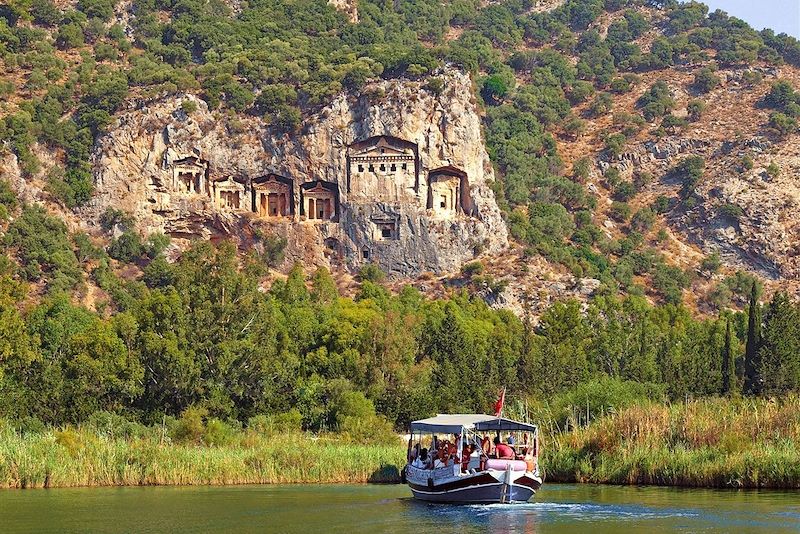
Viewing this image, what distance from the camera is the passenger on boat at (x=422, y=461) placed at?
51547mm

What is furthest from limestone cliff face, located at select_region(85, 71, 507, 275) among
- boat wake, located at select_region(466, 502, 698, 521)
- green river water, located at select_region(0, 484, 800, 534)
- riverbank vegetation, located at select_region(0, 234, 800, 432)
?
boat wake, located at select_region(466, 502, 698, 521)

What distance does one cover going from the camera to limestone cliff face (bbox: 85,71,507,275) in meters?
127

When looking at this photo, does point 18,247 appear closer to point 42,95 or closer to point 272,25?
point 42,95

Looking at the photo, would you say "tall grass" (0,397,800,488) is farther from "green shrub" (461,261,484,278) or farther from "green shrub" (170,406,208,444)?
"green shrub" (461,261,484,278)

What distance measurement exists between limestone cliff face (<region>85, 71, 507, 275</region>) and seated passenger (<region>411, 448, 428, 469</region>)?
74726 millimetres

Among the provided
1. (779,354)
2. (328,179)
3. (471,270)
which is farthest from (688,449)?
(328,179)

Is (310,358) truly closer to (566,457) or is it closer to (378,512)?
(566,457)

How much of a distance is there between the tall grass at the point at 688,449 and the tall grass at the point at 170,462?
25.9 feet

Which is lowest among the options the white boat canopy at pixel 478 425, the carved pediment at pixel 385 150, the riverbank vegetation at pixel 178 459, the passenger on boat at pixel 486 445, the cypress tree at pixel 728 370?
the riverbank vegetation at pixel 178 459

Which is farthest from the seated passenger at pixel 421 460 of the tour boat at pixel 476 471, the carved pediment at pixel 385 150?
the carved pediment at pixel 385 150

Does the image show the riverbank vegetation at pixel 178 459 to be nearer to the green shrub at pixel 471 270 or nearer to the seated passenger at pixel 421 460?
the seated passenger at pixel 421 460

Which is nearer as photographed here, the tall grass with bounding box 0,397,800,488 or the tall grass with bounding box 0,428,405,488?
the tall grass with bounding box 0,397,800,488

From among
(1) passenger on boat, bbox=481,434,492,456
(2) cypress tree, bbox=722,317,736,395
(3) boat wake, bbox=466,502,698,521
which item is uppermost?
(2) cypress tree, bbox=722,317,736,395

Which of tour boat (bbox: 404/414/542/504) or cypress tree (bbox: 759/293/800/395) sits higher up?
cypress tree (bbox: 759/293/800/395)
